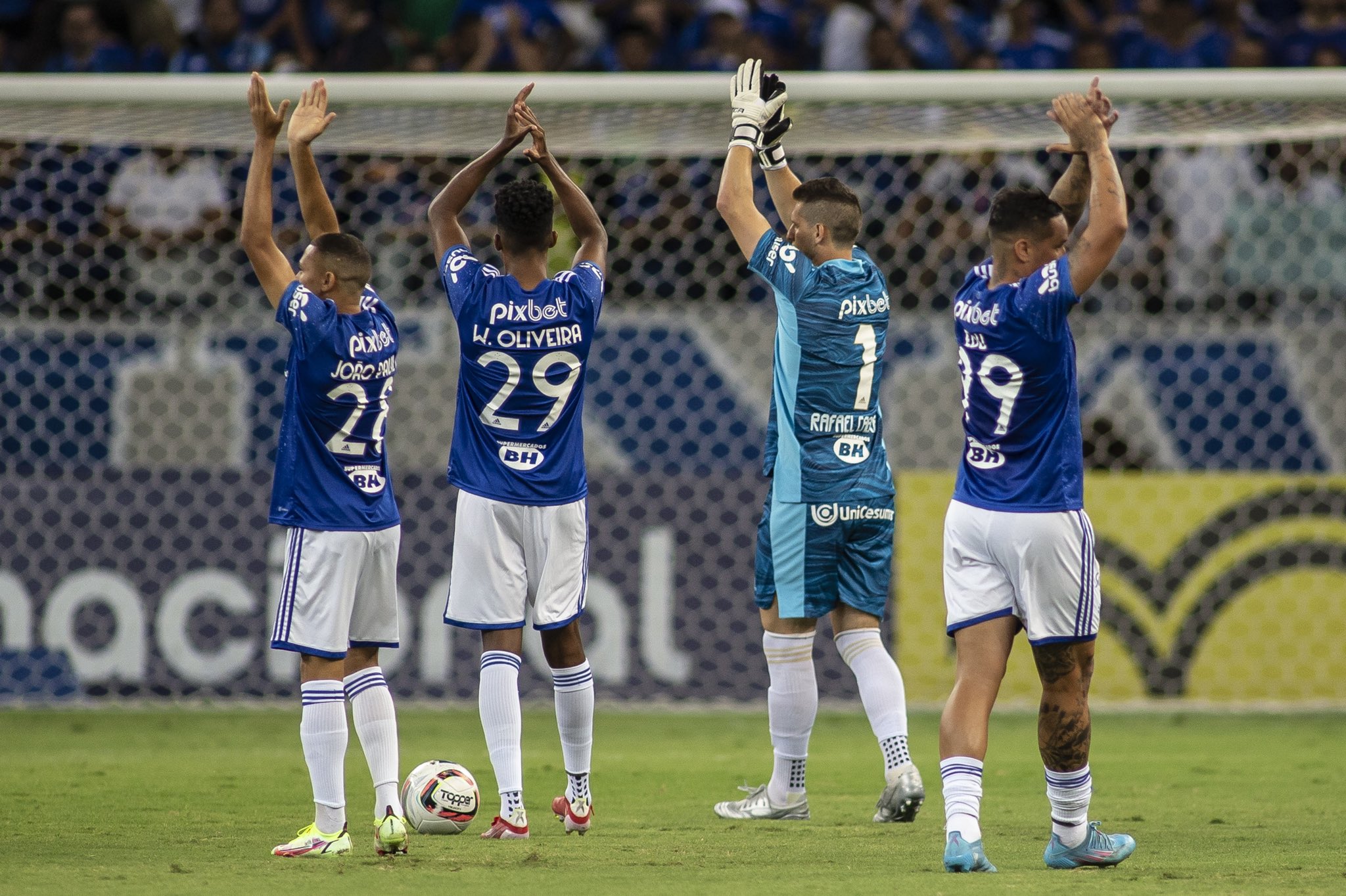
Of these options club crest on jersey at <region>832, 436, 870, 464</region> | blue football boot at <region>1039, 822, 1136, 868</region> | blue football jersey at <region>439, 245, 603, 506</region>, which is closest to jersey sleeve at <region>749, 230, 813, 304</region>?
club crest on jersey at <region>832, 436, 870, 464</region>

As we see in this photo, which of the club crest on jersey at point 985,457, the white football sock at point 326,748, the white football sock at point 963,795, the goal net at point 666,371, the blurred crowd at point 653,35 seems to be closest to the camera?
the white football sock at point 963,795

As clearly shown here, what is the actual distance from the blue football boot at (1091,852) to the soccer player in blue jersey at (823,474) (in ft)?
2.69

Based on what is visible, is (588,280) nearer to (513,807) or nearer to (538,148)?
(538,148)

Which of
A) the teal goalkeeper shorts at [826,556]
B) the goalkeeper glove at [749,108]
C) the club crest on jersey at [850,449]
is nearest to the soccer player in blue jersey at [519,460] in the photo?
the goalkeeper glove at [749,108]

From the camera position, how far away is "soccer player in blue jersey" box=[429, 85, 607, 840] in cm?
541

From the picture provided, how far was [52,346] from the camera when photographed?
940 cm

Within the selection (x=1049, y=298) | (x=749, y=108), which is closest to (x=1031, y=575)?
(x=1049, y=298)

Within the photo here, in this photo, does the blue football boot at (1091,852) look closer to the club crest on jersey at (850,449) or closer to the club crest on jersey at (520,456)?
the club crest on jersey at (850,449)

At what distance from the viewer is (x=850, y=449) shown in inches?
228

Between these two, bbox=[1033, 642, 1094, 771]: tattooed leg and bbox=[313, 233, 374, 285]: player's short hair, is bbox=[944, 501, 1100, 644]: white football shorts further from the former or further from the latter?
bbox=[313, 233, 374, 285]: player's short hair

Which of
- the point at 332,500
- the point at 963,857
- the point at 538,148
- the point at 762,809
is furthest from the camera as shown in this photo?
the point at 762,809

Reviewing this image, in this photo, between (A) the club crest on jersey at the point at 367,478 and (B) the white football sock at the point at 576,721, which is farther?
(B) the white football sock at the point at 576,721

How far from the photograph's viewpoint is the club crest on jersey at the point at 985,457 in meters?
4.85

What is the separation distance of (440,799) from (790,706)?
1.34 metres
